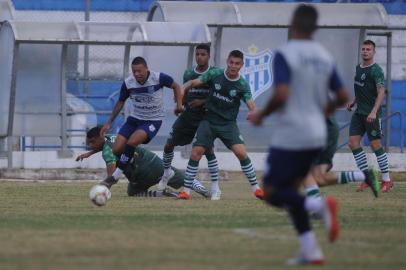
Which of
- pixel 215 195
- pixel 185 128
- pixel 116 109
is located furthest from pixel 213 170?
pixel 116 109

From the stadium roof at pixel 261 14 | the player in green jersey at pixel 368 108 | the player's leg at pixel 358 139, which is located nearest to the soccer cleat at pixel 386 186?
the player in green jersey at pixel 368 108

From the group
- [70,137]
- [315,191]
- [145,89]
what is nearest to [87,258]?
[315,191]

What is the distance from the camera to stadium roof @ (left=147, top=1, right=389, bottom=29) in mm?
→ 24812

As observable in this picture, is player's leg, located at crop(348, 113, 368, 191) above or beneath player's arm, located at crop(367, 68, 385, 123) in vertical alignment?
beneath

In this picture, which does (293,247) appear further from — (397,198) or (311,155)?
(397,198)

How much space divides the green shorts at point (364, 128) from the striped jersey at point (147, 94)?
11.5 ft

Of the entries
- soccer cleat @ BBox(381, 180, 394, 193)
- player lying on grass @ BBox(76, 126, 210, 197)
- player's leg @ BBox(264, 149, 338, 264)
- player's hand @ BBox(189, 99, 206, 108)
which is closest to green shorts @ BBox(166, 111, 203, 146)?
player's hand @ BBox(189, 99, 206, 108)

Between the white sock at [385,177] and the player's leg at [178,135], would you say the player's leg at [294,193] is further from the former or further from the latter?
the white sock at [385,177]

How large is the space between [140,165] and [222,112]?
Result: 165 cm

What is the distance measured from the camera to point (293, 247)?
10016 mm

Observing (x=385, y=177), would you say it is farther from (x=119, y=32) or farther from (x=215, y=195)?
(x=119, y=32)

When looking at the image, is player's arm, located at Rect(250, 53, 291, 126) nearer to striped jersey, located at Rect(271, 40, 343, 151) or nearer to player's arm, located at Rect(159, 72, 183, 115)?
striped jersey, located at Rect(271, 40, 343, 151)

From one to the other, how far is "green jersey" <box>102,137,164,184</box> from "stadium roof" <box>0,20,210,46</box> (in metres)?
6.68

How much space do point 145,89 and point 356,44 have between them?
1010 cm
